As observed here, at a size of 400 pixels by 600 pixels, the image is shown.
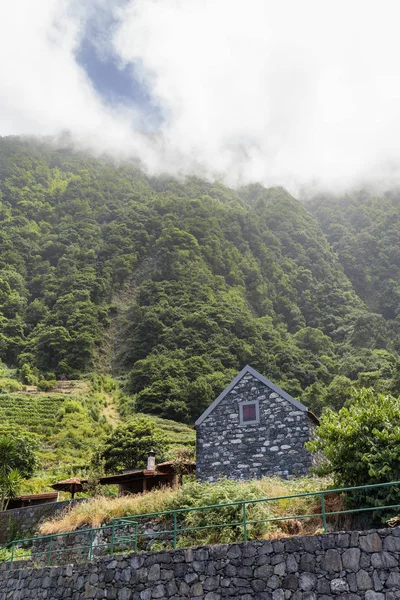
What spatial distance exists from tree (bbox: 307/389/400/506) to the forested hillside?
37.4 m

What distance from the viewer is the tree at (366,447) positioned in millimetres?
12852

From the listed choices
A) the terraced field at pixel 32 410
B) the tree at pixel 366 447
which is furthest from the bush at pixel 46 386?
the tree at pixel 366 447

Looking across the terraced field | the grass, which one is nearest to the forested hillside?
the terraced field

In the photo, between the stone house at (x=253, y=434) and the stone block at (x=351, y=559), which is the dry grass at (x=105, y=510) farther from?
the stone block at (x=351, y=559)

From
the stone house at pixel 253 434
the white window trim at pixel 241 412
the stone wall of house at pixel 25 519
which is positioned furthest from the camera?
the white window trim at pixel 241 412

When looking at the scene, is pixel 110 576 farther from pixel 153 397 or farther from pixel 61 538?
pixel 153 397

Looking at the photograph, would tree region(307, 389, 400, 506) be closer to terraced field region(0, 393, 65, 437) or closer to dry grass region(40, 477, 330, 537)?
dry grass region(40, 477, 330, 537)

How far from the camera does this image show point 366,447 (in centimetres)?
1370

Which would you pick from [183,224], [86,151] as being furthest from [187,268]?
[86,151]

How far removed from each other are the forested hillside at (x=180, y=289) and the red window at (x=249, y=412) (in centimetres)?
3027

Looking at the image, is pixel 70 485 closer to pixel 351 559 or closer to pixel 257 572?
pixel 257 572

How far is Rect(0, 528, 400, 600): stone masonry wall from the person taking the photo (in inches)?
410

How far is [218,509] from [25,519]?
11.9 metres

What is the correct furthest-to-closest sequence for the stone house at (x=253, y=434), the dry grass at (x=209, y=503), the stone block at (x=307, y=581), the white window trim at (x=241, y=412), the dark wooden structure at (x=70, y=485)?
the dark wooden structure at (x=70, y=485), the white window trim at (x=241, y=412), the stone house at (x=253, y=434), the dry grass at (x=209, y=503), the stone block at (x=307, y=581)
